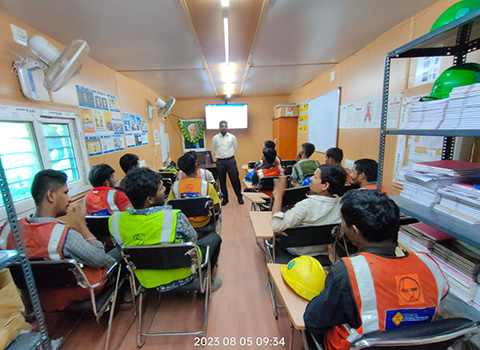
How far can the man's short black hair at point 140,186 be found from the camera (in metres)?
1.33

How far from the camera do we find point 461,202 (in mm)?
883

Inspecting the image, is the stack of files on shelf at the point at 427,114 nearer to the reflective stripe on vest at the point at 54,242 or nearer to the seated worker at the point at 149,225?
the seated worker at the point at 149,225

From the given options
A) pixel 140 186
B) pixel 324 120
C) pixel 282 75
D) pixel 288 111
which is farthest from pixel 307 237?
pixel 288 111

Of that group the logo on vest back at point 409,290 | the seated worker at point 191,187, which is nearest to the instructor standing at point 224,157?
the seated worker at point 191,187

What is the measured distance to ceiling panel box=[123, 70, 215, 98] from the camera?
3173mm

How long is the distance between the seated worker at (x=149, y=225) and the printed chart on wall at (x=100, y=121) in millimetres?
1607

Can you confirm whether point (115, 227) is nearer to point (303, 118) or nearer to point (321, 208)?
point (321, 208)

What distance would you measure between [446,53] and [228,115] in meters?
4.78

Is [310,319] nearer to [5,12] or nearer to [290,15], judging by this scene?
[290,15]

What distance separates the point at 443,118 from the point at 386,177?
146 cm

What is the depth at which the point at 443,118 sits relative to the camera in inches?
36.0

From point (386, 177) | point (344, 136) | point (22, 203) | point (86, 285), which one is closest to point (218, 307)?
point (86, 285)

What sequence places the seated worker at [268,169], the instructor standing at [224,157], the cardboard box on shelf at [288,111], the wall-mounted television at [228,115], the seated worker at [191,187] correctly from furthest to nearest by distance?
the wall-mounted television at [228,115] → the cardboard box on shelf at [288,111] → the instructor standing at [224,157] → the seated worker at [268,169] → the seated worker at [191,187]

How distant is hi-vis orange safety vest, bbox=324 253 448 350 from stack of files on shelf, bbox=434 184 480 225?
329mm
